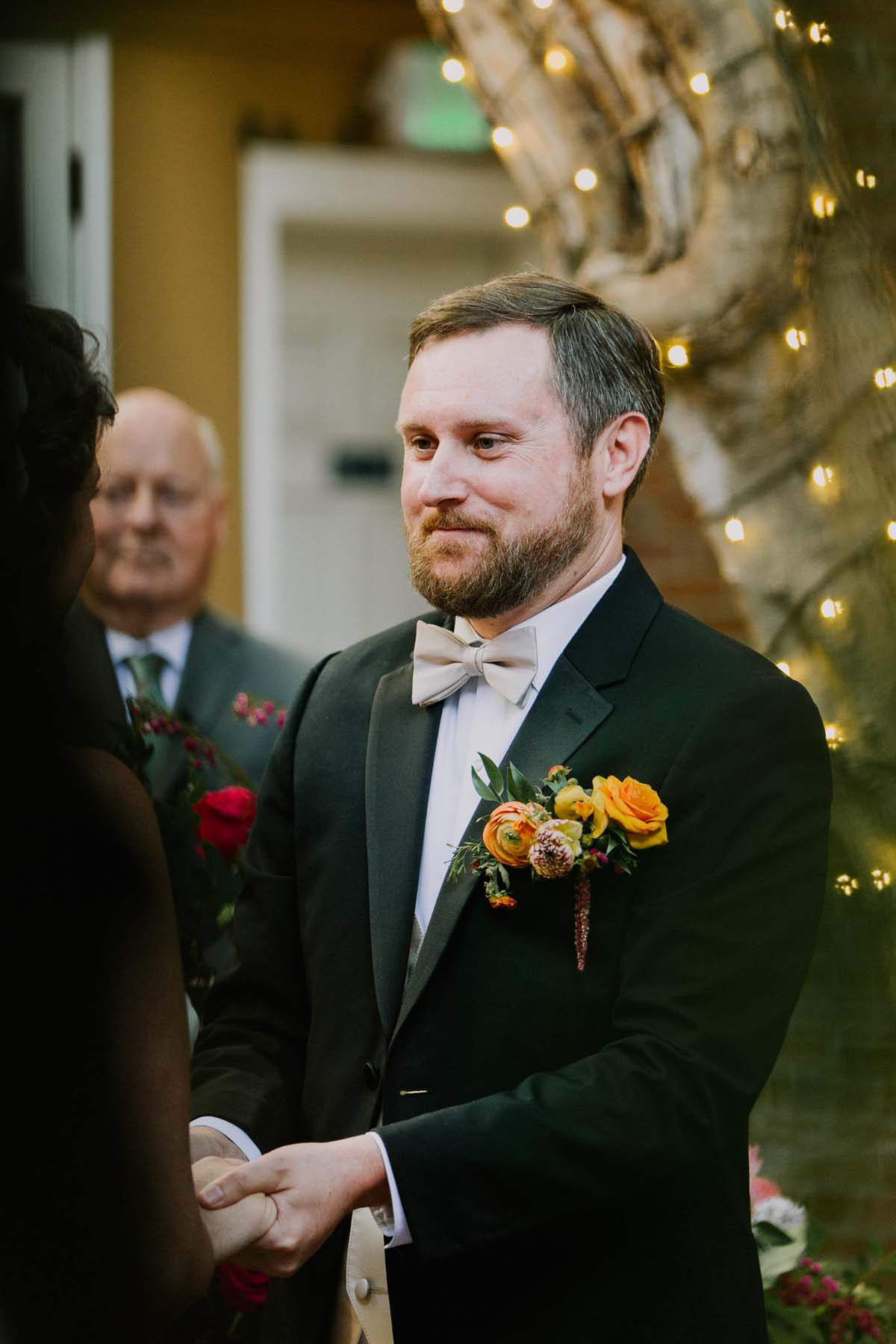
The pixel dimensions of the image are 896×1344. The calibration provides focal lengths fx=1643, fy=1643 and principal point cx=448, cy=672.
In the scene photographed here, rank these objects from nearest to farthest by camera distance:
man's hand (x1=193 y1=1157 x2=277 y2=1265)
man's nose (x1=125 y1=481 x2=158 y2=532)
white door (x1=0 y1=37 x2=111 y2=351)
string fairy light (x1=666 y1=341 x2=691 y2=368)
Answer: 1. man's hand (x1=193 y1=1157 x2=277 y2=1265)
2. string fairy light (x1=666 y1=341 x2=691 y2=368)
3. man's nose (x1=125 y1=481 x2=158 y2=532)
4. white door (x1=0 y1=37 x2=111 y2=351)

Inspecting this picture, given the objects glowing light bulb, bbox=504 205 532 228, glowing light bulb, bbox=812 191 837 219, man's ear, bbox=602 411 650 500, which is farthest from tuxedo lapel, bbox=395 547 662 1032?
glowing light bulb, bbox=504 205 532 228

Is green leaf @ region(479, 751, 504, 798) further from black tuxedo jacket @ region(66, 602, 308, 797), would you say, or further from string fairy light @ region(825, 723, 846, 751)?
string fairy light @ region(825, 723, 846, 751)

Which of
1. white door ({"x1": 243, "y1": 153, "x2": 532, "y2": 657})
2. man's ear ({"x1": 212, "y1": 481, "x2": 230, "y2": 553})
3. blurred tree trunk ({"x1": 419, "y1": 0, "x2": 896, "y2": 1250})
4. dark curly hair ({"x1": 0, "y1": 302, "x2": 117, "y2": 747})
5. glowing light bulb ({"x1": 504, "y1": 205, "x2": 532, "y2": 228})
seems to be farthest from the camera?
white door ({"x1": 243, "y1": 153, "x2": 532, "y2": 657})

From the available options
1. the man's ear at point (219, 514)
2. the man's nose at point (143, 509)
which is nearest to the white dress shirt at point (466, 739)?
the man's nose at point (143, 509)

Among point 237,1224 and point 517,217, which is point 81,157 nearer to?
point 517,217

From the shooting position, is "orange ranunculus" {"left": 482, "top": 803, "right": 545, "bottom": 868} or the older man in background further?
the older man in background

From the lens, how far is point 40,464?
1.55 metres

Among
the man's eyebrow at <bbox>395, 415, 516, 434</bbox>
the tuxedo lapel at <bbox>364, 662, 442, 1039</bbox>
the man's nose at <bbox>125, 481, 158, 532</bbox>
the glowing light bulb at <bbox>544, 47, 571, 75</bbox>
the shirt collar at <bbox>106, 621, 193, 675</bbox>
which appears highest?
the glowing light bulb at <bbox>544, 47, 571, 75</bbox>

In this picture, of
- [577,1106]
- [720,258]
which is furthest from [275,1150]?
[720,258]

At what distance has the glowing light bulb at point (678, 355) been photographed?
2768mm

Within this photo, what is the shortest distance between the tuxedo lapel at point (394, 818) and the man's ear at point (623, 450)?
13.8 inches

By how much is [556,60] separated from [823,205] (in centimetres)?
79

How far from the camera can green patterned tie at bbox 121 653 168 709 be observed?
10.5 feet

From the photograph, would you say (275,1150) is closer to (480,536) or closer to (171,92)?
(480,536)
